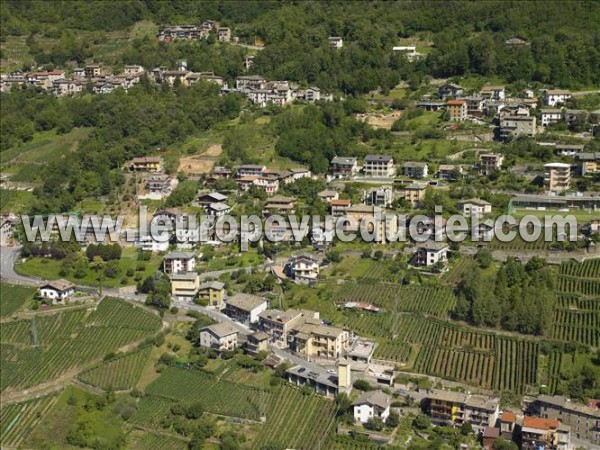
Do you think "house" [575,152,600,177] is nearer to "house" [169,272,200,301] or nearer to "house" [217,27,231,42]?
"house" [169,272,200,301]

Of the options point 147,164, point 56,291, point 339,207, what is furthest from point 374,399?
point 147,164

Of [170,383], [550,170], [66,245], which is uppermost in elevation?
[550,170]

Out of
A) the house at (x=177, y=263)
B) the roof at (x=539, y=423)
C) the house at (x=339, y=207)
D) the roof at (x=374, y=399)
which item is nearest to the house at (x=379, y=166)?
the house at (x=339, y=207)

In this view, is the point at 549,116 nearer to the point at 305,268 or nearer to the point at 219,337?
the point at 305,268

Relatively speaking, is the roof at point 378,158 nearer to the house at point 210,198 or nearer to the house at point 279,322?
the house at point 210,198

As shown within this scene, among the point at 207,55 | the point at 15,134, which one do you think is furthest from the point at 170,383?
the point at 207,55

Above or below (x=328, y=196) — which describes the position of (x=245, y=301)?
below

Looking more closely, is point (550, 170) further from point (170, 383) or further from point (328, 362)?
point (170, 383)
